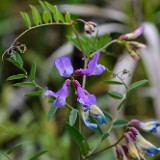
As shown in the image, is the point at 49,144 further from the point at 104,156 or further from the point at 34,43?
the point at 34,43

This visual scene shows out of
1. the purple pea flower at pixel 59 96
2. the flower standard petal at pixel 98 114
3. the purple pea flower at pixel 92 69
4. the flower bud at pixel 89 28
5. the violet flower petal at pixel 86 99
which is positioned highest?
the flower bud at pixel 89 28

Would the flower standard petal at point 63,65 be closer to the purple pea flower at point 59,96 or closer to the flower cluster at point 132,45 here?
the purple pea flower at point 59,96

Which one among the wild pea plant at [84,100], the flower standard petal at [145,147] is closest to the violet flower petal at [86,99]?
the wild pea plant at [84,100]

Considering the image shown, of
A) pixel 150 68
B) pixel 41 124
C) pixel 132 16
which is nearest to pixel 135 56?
pixel 41 124

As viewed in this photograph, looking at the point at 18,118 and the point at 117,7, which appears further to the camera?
the point at 117,7

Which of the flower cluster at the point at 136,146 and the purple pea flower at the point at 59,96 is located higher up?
the purple pea flower at the point at 59,96

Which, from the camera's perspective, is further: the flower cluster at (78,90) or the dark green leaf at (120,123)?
the dark green leaf at (120,123)

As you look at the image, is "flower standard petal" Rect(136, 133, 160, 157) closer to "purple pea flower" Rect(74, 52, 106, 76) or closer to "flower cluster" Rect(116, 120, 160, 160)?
"flower cluster" Rect(116, 120, 160, 160)

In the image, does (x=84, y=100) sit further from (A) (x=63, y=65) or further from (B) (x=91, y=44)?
(B) (x=91, y=44)
